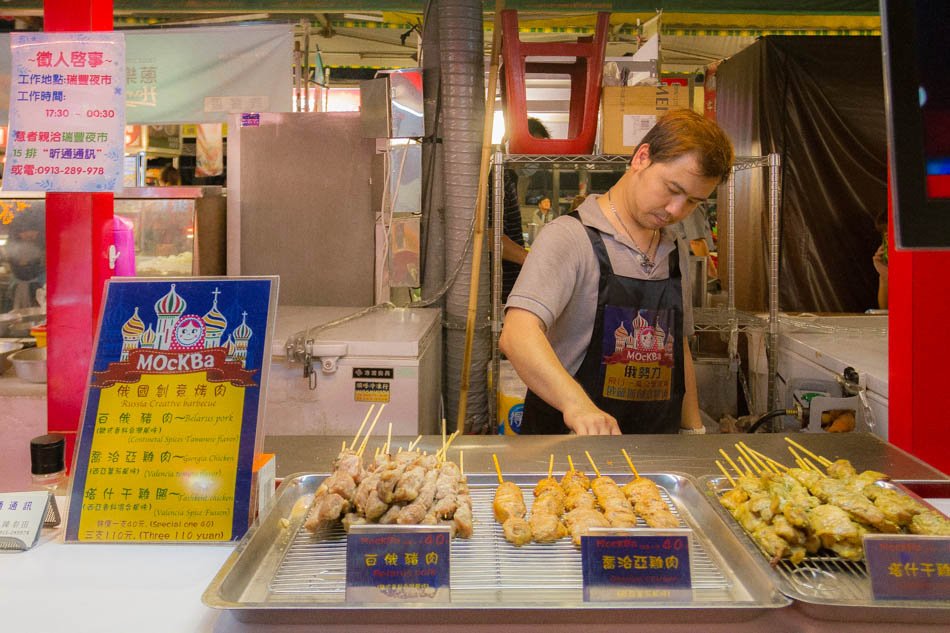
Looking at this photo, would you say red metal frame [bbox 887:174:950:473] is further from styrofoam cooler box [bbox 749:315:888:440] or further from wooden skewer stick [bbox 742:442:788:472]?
styrofoam cooler box [bbox 749:315:888:440]

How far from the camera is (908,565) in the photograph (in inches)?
38.0

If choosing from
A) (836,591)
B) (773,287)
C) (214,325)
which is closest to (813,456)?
(836,591)

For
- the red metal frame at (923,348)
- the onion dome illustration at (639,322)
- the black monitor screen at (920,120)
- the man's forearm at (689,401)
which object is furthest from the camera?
the man's forearm at (689,401)

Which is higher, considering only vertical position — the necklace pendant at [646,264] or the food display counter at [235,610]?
the necklace pendant at [646,264]

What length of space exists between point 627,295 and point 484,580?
158 cm

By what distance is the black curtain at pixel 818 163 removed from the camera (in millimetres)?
4984

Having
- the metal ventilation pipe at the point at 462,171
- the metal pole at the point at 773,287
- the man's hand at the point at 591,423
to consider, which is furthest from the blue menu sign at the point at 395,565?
the metal ventilation pipe at the point at 462,171

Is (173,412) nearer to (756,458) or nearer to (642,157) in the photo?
(756,458)

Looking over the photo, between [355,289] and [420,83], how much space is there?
1.20m

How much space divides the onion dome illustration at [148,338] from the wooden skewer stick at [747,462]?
1.17 meters

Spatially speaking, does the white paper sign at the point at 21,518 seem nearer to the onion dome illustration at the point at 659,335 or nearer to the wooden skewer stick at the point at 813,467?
the wooden skewer stick at the point at 813,467

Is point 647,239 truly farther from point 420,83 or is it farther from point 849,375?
point 420,83

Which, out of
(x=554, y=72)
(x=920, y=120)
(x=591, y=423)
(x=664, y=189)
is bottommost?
(x=591, y=423)

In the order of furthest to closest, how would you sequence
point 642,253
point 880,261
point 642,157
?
1. point 880,261
2. point 642,253
3. point 642,157
